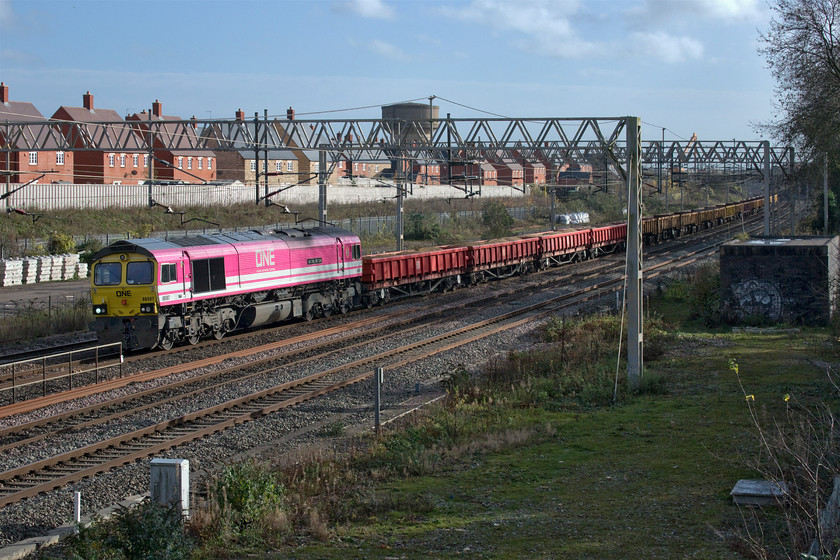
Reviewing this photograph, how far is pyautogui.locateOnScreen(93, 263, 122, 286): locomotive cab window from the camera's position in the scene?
21.8 meters

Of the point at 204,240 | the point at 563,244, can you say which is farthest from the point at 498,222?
the point at 204,240

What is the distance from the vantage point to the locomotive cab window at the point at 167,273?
2165cm

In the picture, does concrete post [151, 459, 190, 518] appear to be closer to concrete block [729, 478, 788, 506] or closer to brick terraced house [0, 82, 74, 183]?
concrete block [729, 478, 788, 506]

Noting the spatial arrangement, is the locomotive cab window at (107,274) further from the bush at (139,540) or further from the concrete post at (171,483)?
the bush at (139,540)

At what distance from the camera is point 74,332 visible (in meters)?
26.0

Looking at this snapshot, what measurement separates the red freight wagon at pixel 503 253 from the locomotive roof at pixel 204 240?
9.02m

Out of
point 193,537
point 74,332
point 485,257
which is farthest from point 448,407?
point 485,257

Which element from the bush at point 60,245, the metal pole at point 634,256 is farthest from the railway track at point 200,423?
the bush at point 60,245

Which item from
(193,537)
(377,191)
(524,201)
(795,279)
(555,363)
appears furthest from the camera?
(524,201)

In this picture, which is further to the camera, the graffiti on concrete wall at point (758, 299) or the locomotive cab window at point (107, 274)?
the graffiti on concrete wall at point (758, 299)

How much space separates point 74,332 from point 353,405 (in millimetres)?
12945

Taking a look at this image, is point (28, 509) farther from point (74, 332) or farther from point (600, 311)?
point (600, 311)

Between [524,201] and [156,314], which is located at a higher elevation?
[524,201]

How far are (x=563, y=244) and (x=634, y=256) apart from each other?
2921cm
